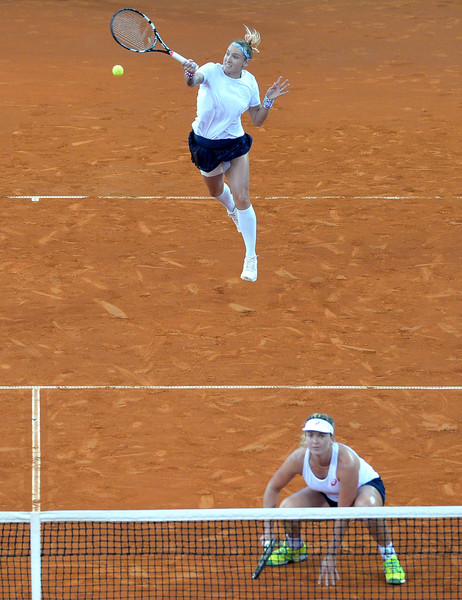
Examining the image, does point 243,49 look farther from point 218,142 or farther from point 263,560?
point 263,560

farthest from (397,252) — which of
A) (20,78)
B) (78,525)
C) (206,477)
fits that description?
(20,78)

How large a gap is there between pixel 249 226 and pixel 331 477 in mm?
4322

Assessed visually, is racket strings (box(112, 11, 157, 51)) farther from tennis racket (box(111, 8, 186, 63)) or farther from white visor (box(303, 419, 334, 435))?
white visor (box(303, 419, 334, 435))

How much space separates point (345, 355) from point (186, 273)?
2354 millimetres

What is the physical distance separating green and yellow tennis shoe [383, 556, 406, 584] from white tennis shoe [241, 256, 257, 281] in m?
4.73

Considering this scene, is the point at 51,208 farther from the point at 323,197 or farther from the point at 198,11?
the point at 198,11

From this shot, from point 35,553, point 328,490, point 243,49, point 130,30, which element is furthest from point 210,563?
point 130,30

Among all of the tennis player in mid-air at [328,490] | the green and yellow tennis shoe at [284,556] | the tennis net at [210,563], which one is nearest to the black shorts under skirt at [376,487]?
the tennis player in mid-air at [328,490]

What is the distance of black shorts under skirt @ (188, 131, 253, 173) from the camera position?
10016 mm

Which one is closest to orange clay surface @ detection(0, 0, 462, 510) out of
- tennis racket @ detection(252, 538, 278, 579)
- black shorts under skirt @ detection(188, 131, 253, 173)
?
tennis racket @ detection(252, 538, 278, 579)

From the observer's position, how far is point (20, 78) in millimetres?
17906

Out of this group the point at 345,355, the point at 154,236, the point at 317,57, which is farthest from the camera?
the point at 317,57

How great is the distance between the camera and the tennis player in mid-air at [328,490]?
251 inches

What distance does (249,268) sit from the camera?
422 inches
